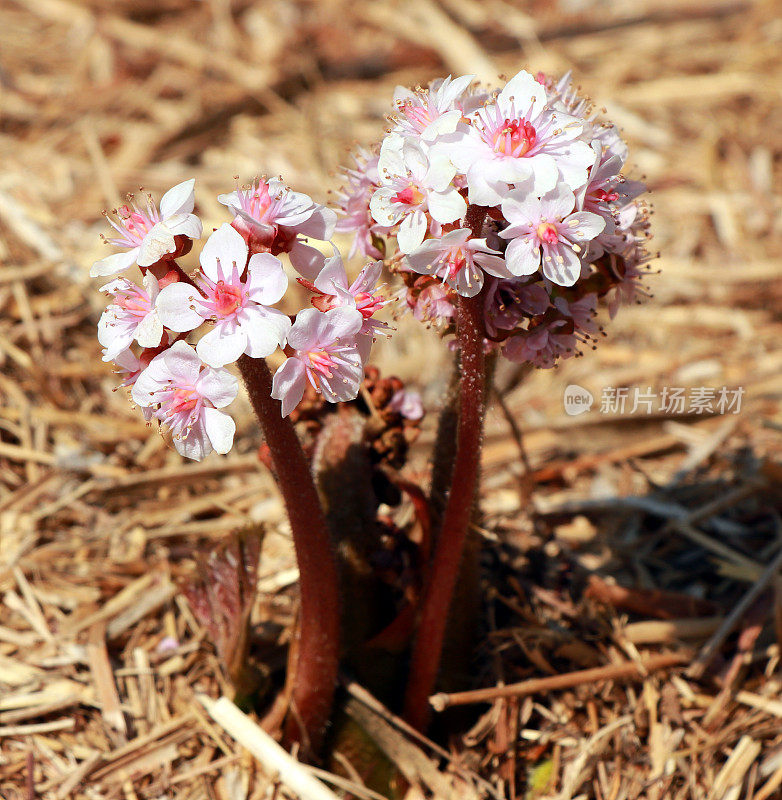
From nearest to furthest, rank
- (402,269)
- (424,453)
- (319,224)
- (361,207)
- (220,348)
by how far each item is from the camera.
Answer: (220,348), (319,224), (402,269), (361,207), (424,453)

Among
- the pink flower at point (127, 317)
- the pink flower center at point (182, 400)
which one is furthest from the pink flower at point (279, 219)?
the pink flower center at point (182, 400)

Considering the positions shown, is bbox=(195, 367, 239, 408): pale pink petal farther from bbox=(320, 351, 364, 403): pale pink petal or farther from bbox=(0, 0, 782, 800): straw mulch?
bbox=(0, 0, 782, 800): straw mulch

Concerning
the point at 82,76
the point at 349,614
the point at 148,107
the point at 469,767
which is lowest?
the point at 469,767

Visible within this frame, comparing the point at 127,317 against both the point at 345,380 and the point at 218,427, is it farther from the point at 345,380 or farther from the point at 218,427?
the point at 345,380

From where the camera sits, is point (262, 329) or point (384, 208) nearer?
point (262, 329)

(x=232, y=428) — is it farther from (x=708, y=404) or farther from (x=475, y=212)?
(x=708, y=404)

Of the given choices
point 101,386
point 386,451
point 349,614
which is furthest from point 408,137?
point 101,386

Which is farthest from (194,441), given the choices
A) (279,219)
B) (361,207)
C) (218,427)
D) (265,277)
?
(361,207)

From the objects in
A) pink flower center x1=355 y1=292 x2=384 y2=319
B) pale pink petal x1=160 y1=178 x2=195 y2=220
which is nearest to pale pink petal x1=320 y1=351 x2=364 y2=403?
pink flower center x1=355 y1=292 x2=384 y2=319
